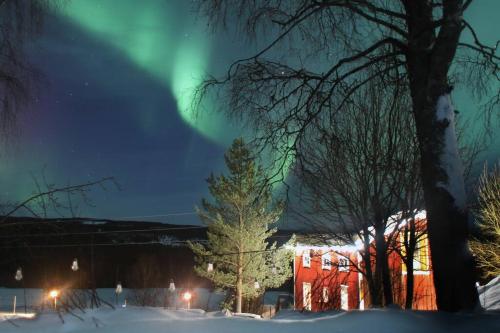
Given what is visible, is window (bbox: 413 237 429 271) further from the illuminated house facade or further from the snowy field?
the snowy field

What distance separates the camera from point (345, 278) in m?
12.8

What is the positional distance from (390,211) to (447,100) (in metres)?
6.27

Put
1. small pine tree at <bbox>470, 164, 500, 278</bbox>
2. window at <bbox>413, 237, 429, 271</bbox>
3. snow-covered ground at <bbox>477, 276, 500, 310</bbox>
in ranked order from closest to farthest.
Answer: snow-covered ground at <bbox>477, 276, 500, 310</bbox> < window at <bbox>413, 237, 429, 271</bbox> < small pine tree at <bbox>470, 164, 500, 278</bbox>

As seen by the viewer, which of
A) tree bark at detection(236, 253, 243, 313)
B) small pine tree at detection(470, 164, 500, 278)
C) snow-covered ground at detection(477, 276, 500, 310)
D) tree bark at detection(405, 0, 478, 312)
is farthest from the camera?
tree bark at detection(236, 253, 243, 313)

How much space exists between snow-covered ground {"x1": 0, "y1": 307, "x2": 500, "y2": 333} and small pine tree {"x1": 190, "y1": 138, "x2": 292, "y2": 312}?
2612cm

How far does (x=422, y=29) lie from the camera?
16.4 feet

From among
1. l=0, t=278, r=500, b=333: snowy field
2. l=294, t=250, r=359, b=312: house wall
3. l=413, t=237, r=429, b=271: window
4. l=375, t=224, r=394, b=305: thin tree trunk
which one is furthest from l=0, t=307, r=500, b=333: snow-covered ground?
l=413, t=237, r=429, b=271: window

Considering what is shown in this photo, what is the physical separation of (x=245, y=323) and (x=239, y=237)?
26822 mm

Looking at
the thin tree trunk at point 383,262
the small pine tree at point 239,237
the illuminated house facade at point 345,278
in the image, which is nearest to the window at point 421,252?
the illuminated house facade at point 345,278

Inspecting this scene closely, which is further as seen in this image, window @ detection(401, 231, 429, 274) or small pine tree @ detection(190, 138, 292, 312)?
small pine tree @ detection(190, 138, 292, 312)

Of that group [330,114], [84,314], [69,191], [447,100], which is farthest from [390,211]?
[84,314]

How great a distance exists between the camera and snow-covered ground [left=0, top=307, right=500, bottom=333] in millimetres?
3641

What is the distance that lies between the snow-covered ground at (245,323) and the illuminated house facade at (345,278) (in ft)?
9.88

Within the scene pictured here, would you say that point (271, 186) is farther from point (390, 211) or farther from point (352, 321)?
point (390, 211)
